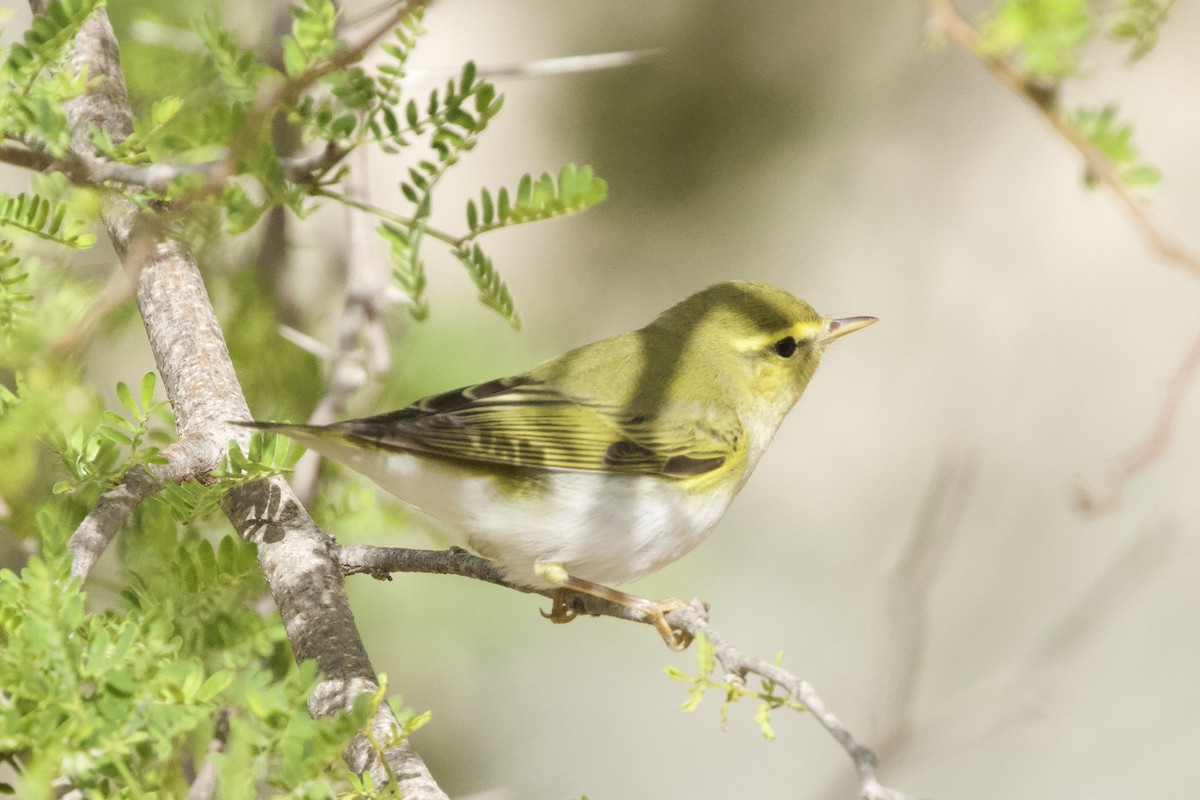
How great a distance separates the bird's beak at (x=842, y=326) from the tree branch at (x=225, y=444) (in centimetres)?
150

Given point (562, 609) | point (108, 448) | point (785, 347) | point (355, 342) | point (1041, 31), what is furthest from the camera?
point (785, 347)

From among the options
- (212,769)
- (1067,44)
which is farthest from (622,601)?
(1067,44)

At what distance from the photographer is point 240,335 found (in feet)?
9.82

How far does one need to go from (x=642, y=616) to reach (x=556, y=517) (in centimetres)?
31

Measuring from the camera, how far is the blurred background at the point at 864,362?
455cm

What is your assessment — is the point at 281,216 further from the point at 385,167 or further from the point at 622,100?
the point at 622,100

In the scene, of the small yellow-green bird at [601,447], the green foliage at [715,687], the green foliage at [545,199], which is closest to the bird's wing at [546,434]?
the small yellow-green bird at [601,447]

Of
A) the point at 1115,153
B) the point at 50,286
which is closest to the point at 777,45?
the point at 50,286

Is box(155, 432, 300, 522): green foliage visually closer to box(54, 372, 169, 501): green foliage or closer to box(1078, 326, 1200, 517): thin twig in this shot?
box(54, 372, 169, 501): green foliage

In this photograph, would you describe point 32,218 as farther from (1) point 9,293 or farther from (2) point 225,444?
(2) point 225,444

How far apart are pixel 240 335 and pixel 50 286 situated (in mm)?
529

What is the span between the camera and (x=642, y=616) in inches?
89.9

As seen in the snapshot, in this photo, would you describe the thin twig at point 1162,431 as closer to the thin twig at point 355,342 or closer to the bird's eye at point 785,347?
the bird's eye at point 785,347

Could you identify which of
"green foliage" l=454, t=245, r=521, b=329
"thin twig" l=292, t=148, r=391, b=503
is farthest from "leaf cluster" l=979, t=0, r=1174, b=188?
"thin twig" l=292, t=148, r=391, b=503
